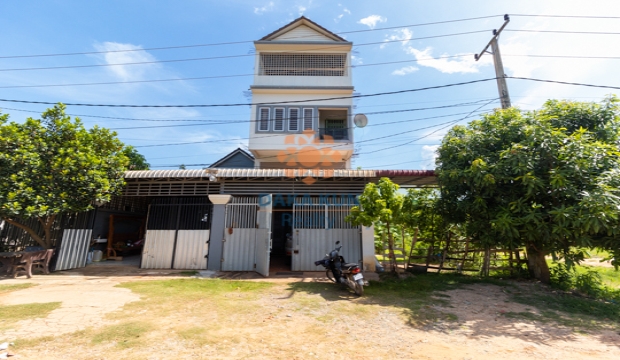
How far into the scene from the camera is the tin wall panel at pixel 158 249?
8438 mm

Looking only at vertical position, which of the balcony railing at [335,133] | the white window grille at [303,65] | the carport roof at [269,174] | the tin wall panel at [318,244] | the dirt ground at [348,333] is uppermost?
the white window grille at [303,65]

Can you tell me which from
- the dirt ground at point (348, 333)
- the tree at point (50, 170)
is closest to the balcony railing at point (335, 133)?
the tree at point (50, 170)

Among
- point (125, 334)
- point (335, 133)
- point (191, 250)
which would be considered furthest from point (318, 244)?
point (335, 133)

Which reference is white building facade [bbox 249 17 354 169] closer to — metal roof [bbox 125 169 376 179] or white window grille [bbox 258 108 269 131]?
white window grille [bbox 258 108 269 131]

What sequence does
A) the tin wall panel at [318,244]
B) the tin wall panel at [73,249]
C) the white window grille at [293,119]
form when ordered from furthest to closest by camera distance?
1. the white window grille at [293,119]
2. the tin wall panel at [318,244]
3. the tin wall panel at [73,249]

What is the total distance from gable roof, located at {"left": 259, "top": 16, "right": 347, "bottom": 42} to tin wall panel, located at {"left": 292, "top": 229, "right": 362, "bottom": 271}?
37.6ft

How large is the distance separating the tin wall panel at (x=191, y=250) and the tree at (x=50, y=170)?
102 inches

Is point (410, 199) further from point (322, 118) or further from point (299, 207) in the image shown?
point (322, 118)

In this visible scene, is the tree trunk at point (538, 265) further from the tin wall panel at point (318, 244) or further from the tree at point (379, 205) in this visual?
the tin wall panel at point (318, 244)

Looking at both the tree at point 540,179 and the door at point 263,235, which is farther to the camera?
the door at point 263,235

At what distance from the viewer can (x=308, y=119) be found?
44.5 feet

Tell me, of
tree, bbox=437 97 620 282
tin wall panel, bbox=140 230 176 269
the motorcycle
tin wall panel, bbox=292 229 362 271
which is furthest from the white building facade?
the motorcycle

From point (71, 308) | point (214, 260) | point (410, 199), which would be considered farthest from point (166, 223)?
point (410, 199)

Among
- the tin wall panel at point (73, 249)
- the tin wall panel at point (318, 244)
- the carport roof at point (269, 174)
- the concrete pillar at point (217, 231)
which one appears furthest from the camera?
the carport roof at point (269, 174)
